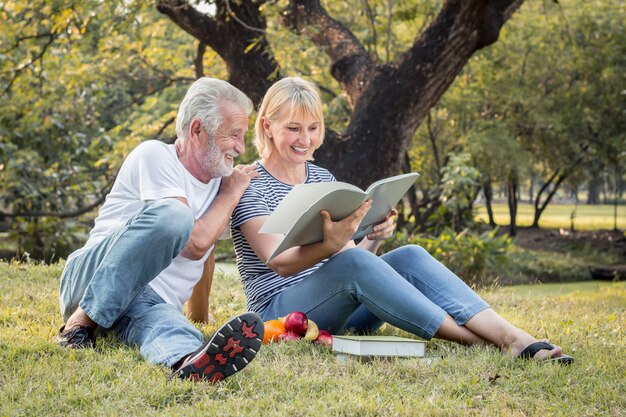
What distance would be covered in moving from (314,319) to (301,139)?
823 mm

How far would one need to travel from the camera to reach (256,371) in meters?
2.79

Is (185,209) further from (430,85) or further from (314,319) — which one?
(430,85)

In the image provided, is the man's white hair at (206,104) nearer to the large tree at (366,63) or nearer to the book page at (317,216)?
the book page at (317,216)

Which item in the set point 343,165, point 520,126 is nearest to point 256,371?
point 343,165

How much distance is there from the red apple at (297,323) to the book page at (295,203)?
43 cm

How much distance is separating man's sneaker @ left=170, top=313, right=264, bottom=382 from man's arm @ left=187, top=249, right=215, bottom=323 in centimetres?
111

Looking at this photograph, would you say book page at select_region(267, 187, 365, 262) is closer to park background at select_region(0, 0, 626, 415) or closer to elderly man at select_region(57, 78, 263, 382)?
elderly man at select_region(57, 78, 263, 382)

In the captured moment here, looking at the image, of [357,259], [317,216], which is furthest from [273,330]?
[317,216]

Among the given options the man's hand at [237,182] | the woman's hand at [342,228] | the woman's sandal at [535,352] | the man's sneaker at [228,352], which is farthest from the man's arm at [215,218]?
the woman's sandal at [535,352]

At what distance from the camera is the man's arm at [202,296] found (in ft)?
12.2

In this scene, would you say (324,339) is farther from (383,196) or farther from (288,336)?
(383,196)

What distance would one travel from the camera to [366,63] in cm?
759

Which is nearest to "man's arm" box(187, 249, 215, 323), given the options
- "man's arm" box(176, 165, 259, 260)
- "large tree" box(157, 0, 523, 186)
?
"man's arm" box(176, 165, 259, 260)

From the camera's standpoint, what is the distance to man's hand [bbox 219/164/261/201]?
3351mm
